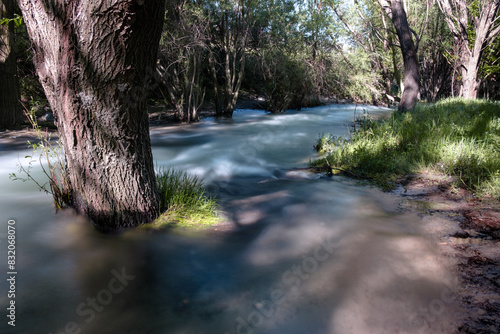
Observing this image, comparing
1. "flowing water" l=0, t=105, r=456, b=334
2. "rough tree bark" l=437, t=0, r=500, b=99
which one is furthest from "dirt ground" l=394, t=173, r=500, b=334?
"rough tree bark" l=437, t=0, r=500, b=99

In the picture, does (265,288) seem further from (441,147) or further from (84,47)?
(441,147)

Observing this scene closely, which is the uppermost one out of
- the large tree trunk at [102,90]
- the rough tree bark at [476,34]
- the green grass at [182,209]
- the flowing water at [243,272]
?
the rough tree bark at [476,34]

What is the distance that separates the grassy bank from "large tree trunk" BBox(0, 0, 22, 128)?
923 cm

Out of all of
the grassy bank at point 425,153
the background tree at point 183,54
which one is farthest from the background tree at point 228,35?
the grassy bank at point 425,153

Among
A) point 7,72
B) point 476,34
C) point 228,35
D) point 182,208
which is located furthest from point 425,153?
point 7,72

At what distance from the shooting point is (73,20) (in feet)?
10.0

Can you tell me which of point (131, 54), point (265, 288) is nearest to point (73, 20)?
point (131, 54)

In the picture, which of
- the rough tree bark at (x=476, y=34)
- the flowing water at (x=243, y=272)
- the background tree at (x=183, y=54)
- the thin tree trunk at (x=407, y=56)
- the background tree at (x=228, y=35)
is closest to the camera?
the flowing water at (x=243, y=272)

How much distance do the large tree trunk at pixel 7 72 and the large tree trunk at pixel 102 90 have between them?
27.6 feet

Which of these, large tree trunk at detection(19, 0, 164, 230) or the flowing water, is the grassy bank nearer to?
the flowing water

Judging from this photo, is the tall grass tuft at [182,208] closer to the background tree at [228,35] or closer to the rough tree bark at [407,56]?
the rough tree bark at [407,56]

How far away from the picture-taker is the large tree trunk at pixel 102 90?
307 centimetres

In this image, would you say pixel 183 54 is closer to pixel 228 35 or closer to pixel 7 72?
pixel 228 35

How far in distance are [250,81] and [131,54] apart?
17.2 metres
